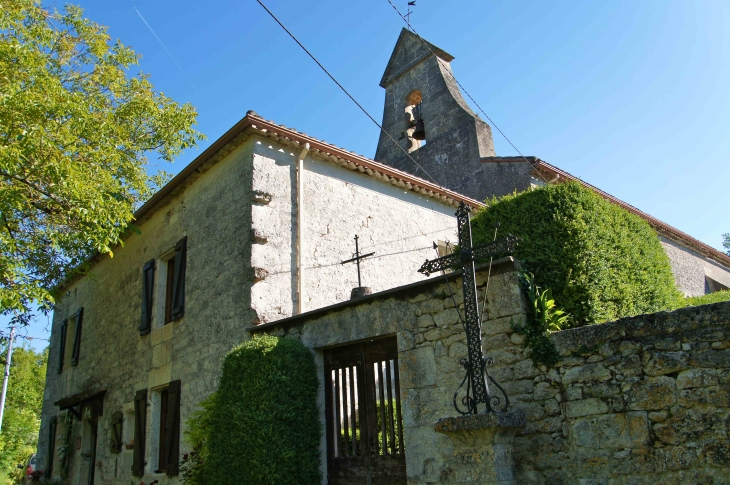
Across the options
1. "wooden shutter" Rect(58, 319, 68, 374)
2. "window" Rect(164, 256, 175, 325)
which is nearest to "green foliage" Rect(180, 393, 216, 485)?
"window" Rect(164, 256, 175, 325)

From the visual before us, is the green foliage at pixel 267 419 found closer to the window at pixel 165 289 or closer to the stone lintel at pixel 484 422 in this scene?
the stone lintel at pixel 484 422

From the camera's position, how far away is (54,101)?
7922 mm

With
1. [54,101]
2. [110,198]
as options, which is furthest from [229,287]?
[54,101]

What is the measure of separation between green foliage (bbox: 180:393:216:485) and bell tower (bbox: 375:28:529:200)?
767cm

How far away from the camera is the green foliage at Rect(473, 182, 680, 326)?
532 centimetres

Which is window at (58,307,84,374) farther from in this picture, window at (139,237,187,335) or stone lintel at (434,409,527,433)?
stone lintel at (434,409,527,433)

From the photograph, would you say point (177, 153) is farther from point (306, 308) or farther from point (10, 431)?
point (10, 431)

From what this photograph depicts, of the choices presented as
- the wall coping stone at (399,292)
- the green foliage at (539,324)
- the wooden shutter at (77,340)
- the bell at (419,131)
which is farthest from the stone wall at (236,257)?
the green foliage at (539,324)

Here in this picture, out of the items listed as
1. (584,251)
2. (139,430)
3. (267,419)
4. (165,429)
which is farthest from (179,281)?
(584,251)

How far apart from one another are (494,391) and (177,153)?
10078mm

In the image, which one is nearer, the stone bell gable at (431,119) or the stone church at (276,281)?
the stone church at (276,281)

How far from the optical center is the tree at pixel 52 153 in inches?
293

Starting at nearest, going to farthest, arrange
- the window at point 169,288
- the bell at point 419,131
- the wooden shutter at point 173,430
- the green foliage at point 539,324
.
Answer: the green foliage at point 539,324 → the wooden shutter at point 173,430 → the window at point 169,288 → the bell at point 419,131

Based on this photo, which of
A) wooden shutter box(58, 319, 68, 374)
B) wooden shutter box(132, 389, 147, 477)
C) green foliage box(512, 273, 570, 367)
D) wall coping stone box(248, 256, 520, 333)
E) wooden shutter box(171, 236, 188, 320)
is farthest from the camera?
wooden shutter box(58, 319, 68, 374)
